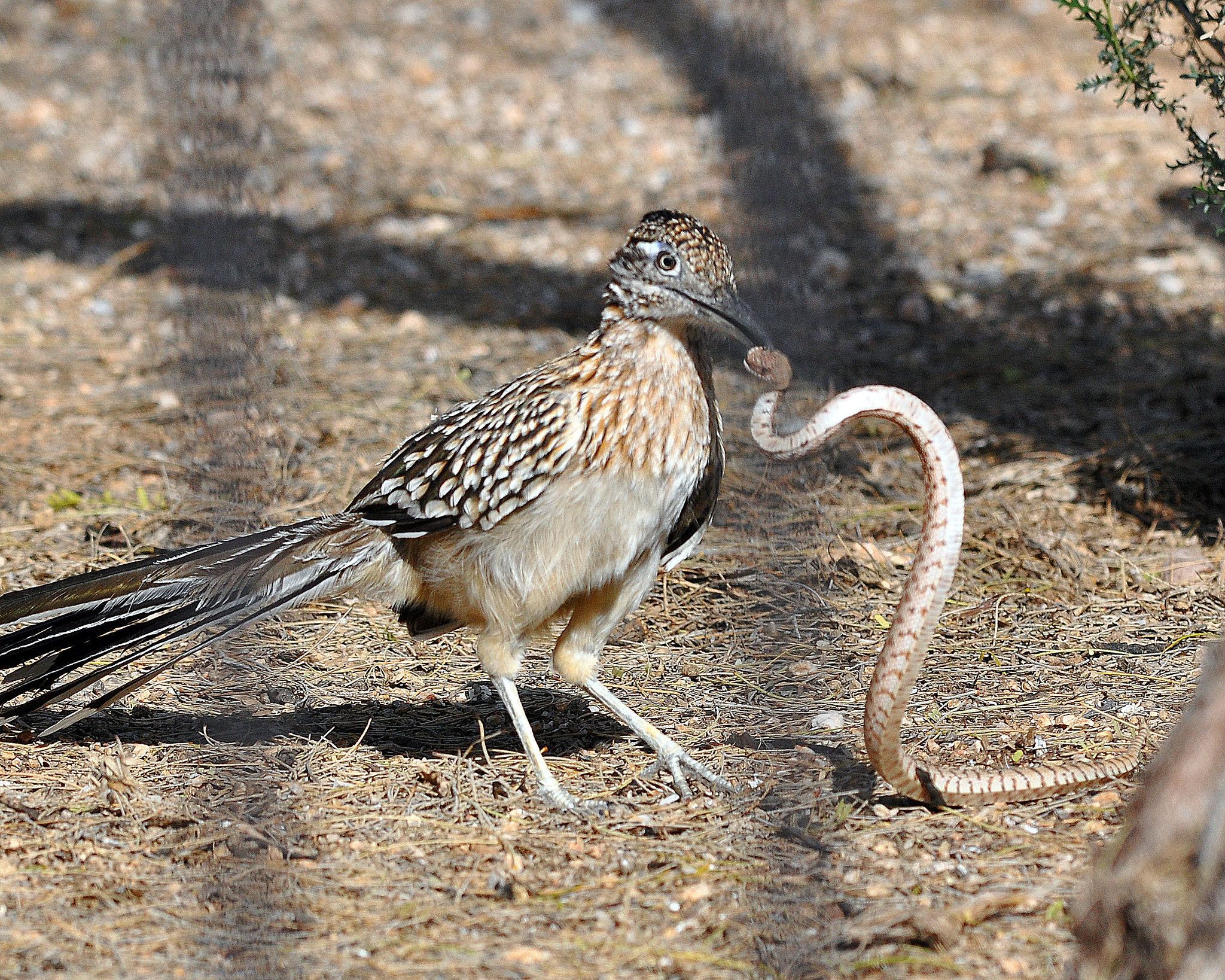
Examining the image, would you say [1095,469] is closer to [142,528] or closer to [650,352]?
[650,352]

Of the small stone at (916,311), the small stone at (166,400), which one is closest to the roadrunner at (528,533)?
the small stone at (166,400)

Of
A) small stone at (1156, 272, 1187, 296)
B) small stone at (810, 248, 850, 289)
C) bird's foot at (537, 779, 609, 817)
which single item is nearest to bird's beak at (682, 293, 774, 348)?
bird's foot at (537, 779, 609, 817)

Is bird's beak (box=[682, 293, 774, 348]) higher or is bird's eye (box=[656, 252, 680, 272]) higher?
bird's eye (box=[656, 252, 680, 272])

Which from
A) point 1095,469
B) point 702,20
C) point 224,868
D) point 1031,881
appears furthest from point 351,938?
point 702,20

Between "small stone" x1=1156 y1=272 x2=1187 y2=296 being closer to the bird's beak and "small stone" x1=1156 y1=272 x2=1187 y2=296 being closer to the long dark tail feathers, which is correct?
the bird's beak

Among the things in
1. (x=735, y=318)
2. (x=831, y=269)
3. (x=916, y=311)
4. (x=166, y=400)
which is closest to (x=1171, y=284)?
(x=916, y=311)

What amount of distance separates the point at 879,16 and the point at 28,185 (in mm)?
6229

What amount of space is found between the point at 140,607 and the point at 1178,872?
2.72 meters

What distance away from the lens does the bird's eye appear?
3.60m

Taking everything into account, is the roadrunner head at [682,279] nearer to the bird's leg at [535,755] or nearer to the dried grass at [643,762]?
the bird's leg at [535,755]

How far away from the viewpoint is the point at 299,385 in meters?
6.54

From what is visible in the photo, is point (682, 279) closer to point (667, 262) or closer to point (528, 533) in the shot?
point (667, 262)

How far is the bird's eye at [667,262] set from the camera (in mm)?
3602

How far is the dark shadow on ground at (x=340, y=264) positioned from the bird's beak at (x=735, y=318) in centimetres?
354
